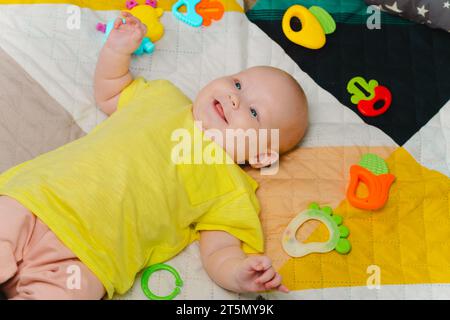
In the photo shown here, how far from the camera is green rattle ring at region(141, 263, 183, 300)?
1.28 metres

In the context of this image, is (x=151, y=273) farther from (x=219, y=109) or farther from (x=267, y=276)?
(x=219, y=109)

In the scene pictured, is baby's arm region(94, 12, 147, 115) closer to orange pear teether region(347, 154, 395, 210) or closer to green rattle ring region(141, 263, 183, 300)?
green rattle ring region(141, 263, 183, 300)

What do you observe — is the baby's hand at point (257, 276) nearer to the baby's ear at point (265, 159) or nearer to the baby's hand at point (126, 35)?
the baby's ear at point (265, 159)

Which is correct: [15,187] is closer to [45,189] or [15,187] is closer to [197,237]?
[45,189]

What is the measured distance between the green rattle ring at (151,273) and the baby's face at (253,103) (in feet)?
0.94

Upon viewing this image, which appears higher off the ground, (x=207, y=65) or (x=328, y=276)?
(x=207, y=65)

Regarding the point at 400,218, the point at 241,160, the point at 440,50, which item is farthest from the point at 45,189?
the point at 440,50

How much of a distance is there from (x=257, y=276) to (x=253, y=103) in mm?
390

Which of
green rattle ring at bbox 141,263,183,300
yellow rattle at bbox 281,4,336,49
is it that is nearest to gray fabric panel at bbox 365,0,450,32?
yellow rattle at bbox 281,4,336,49

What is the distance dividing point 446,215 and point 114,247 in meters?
0.74

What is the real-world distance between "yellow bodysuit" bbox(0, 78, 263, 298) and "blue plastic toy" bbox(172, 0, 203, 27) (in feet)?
0.89

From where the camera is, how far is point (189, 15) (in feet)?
5.41

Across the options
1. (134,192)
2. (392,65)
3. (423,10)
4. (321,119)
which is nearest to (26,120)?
(134,192)

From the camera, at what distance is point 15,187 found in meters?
1.18
